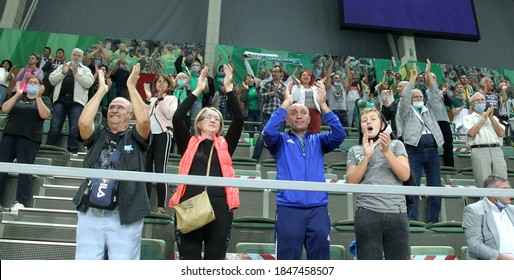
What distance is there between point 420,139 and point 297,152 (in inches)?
95.7

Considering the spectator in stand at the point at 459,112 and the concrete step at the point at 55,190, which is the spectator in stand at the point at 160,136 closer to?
the concrete step at the point at 55,190

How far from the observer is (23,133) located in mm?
4457

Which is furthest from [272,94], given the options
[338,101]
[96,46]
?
[96,46]

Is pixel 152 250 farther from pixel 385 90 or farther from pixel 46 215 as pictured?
pixel 385 90

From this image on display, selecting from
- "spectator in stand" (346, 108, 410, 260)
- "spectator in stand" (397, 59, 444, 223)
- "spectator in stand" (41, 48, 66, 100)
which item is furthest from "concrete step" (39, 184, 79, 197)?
"spectator in stand" (397, 59, 444, 223)

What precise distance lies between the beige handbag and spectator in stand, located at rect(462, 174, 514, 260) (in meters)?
1.82

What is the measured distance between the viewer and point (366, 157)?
2898 millimetres

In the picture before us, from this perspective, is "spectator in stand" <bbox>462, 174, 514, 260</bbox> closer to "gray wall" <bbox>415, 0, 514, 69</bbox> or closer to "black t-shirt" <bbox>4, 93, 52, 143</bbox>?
"black t-shirt" <bbox>4, 93, 52, 143</bbox>

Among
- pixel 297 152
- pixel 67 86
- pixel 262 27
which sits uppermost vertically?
pixel 262 27

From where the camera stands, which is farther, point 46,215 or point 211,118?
point 46,215

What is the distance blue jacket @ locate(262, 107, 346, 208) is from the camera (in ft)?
9.62

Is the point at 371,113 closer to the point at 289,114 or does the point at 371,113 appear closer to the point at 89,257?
the point at 289,114

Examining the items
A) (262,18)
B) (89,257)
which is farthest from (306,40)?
(89,257)
